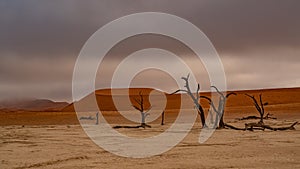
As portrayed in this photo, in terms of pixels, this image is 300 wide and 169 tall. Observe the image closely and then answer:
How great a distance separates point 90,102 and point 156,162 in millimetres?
100152

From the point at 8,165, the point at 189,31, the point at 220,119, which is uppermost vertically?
the point at 189,31

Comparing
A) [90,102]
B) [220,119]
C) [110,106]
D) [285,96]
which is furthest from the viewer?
[90,102]

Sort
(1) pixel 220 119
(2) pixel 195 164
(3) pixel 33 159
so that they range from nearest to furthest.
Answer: (2) pixel 195 164, (3) pixel 33 159, (1) pixel 220 119

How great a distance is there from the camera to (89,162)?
10.5m

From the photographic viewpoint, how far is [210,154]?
38.9 feet

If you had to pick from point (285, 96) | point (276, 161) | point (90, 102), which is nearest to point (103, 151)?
point (276, 161)

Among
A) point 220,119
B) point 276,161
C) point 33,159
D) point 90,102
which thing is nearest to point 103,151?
point 33,159

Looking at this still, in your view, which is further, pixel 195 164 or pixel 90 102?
pixel 90 102

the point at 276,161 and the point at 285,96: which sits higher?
the point at 285,96

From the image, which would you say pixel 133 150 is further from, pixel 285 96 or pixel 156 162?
pixel 285 96

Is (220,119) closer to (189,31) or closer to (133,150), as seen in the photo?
(189,31)

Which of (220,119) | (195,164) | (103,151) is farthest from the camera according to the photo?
(220,119)

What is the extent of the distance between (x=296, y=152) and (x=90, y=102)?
326 ft

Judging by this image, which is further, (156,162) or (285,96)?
(285,96)
